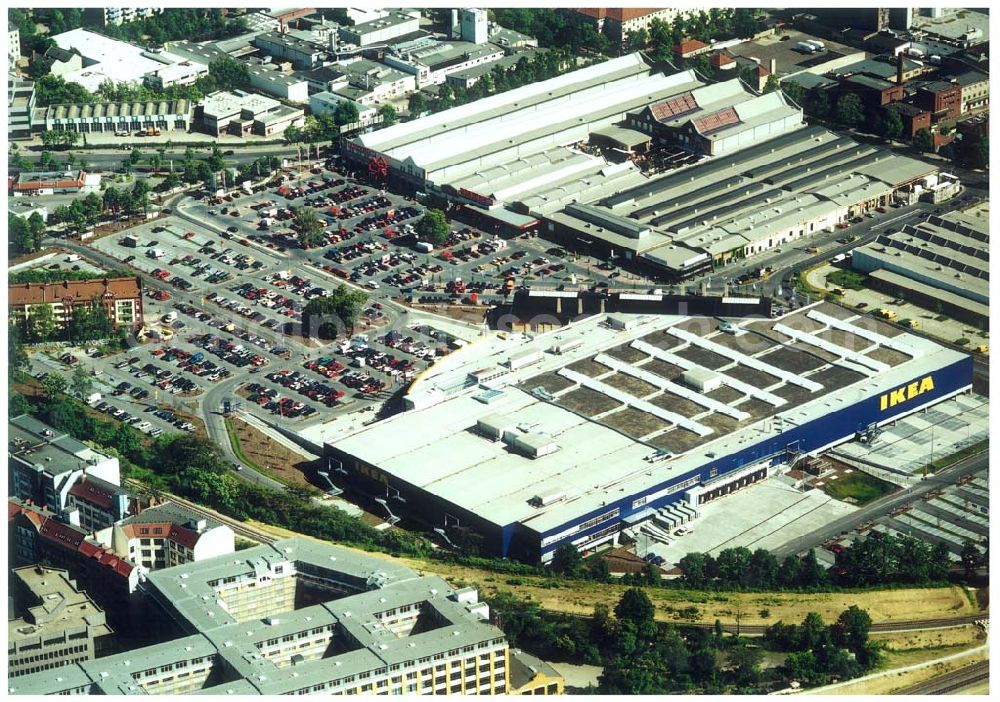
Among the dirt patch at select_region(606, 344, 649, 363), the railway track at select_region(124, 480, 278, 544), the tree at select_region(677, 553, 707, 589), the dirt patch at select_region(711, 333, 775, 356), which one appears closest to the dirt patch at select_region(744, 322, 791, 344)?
the dirt patch at select_region(711, 333, 775, 356)

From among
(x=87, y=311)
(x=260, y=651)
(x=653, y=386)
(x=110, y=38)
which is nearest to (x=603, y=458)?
(x=653, y=386)

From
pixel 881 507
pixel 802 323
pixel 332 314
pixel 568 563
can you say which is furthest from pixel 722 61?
pixel 568 563

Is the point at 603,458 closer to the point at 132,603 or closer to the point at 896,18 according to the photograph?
the point at 132,603

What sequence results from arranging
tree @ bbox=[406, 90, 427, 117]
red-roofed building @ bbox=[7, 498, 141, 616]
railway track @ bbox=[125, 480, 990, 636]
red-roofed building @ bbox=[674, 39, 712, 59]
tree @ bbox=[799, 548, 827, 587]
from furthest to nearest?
red-roofed building @ bbox=[674, 39, 712, 59] < tree @ bbox=[406, 90, 427, 117] < tree @ bbox=[799, 548, 827, 587] < railway track @ bbox=[125, 480, 990, 636] < red-roofed building @ bbox=[7, 498, 141, 616]

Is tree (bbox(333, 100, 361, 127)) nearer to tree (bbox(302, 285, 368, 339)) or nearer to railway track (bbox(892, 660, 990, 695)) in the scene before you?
tree (bbox(302, 285, 368, 339))

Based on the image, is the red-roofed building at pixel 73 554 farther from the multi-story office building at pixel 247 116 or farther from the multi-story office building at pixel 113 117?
the multi-story office building at pixel 247 116

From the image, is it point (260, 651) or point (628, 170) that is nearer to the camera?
point (260, 651)
